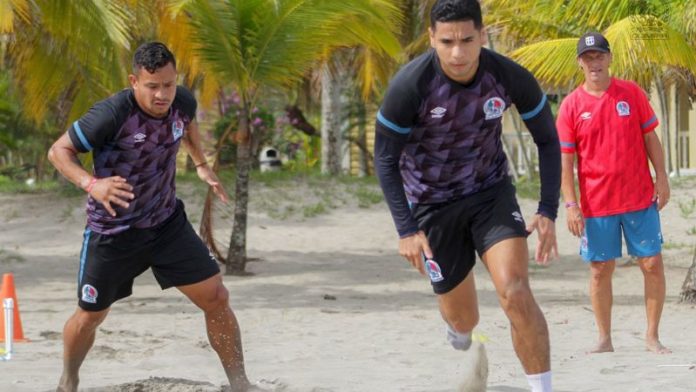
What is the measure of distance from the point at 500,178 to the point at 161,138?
5.82ft

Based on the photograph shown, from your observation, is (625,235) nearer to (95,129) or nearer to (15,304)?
(95,129)

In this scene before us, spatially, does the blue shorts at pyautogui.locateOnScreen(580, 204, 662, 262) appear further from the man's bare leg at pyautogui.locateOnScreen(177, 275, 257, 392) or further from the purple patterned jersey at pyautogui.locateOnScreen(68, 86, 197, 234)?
the purple patterned jersey at pyautogui.locateOnScreen(68, 86, 197, 234)

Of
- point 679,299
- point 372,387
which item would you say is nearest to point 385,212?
point 679,299

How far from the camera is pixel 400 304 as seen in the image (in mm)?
12383

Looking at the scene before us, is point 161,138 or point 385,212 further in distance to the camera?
point 385,212

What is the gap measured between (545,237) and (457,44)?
0.97 metres

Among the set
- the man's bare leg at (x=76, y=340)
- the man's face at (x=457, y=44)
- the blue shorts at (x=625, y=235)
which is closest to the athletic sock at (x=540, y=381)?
the man's face at (x=457, y=44)

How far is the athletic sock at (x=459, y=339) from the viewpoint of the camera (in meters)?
6.19

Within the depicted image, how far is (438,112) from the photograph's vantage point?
5.38 metres

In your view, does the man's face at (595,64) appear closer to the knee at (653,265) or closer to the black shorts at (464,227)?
the knee at (653,265)

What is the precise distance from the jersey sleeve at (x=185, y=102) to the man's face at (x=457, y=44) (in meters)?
1.67

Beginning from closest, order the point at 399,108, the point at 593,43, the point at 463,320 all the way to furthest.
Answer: the point at 399,108
the point at 463,320
the point at 593,43

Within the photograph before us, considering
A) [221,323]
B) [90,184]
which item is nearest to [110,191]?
[90,184]

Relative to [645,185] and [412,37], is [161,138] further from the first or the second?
[412,37]
